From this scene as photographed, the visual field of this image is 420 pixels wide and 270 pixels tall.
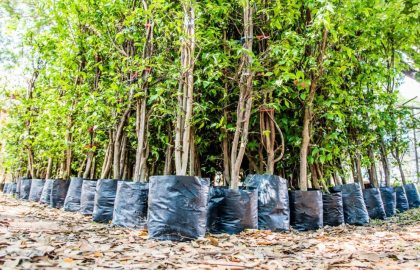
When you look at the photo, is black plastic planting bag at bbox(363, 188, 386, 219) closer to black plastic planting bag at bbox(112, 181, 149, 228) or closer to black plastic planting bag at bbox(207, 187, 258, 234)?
black plastic planting bag at bbox(207, 187, 258, 234)

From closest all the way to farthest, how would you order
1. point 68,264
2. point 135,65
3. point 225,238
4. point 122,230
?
point 68,264 < point 225,238 < point 122,230 < point 135,65

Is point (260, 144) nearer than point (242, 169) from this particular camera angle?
Yes

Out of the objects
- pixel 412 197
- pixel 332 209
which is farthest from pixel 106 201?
pixel 412 197

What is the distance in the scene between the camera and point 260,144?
11.9ft

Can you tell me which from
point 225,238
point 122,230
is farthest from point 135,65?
point 225,238

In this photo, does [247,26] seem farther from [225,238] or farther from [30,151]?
[30,151]

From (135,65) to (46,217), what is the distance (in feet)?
6.56

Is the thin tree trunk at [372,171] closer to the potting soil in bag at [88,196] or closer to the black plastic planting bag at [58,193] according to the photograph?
the potting soil in bag at [88,196]

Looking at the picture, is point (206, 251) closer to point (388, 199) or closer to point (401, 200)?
point (388, 199)

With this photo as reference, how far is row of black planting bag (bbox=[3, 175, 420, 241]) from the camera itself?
7.98 ft

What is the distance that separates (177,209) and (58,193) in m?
3.07

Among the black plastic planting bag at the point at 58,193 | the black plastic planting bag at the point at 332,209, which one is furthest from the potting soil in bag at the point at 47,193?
the black plastic planting bag at the point at 332,209

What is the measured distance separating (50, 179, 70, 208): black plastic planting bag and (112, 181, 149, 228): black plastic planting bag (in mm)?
2166

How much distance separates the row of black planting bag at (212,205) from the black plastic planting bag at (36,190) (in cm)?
195
